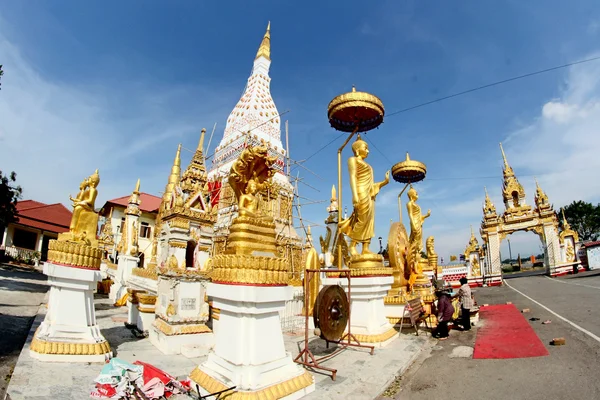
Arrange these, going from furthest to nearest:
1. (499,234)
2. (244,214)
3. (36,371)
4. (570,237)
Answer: (499,234) < (570,237) < (244,214) < (36,371)

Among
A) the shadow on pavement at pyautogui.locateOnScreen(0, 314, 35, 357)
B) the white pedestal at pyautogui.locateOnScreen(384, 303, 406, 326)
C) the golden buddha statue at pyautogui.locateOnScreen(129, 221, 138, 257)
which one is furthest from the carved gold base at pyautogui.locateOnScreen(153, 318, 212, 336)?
the golden buddha statue at pyautogui.locateOnScreen(129, 221, 138, 257)

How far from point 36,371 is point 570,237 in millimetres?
35490

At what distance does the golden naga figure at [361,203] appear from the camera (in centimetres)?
675

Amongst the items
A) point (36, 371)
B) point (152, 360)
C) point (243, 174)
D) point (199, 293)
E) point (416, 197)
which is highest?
point (416, 197)

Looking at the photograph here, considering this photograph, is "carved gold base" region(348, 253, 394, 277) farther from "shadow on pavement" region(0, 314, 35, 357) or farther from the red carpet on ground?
"shadow on pavement" region(0, 314, 35, 357)

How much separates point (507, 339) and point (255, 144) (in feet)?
56.5

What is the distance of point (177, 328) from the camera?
6.02m

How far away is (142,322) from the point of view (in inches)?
286

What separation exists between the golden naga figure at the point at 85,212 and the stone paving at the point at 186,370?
1737 mm

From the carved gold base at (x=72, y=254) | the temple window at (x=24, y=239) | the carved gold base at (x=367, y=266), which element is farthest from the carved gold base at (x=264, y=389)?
the temple window at (x=24, y=239)

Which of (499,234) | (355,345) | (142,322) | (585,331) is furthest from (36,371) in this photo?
(499,234)

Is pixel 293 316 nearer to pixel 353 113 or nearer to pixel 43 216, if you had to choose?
pixel 353 113

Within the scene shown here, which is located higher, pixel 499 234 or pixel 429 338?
pixel 499 234

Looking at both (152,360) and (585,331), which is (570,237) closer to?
(585,331)
